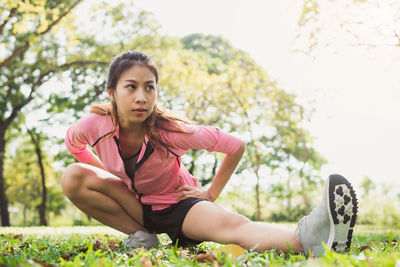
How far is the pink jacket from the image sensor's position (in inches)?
115

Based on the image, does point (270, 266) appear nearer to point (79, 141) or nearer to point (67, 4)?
point (79, 141)

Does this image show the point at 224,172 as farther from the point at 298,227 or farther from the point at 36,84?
the point at 36,84

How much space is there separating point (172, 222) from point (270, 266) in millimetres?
1366

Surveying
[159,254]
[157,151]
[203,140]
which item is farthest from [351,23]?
[159,254]

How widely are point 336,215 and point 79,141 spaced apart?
85.4 inches

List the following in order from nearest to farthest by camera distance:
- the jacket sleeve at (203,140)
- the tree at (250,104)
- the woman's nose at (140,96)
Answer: the woman's nose at (140,96), the jacket sleeve at (203,140), the tree at (250,104)

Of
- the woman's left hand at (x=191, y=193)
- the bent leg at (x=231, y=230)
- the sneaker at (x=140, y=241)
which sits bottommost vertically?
the sneaker at (x=140, y=241)

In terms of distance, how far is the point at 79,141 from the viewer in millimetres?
3217

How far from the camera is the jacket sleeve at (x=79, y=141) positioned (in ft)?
10.0

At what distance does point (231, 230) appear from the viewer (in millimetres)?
2574

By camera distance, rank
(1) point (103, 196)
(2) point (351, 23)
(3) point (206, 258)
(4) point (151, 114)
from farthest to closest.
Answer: (2) point (351, 23)
(1) point (103, 196)
(4) point (151, 114)
(3) point (206, 258)

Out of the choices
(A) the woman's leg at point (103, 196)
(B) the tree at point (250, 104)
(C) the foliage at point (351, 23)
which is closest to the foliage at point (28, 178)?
(B) the tree at point (250, 104)

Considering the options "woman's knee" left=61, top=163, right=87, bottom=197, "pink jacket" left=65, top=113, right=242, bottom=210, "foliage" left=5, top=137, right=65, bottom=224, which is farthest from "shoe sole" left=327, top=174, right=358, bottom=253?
"foliage" left=5, top=137, right=65, bottom=224

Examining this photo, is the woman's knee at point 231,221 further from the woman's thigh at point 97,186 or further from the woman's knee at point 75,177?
the woman's knee at point 75,177
